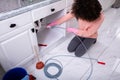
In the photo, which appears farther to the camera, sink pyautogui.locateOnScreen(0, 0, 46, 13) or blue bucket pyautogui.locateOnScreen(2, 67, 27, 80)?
blue bucket pyautogui.locateOnScreen(2, 67, 27, 80)

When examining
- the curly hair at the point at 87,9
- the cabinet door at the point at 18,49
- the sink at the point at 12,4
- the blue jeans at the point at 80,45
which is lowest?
the blue jeans at the point at 80,45

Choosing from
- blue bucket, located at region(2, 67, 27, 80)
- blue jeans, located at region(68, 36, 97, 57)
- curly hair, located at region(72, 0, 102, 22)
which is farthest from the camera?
blue jeans, located at region(68, 36, 97, 57)

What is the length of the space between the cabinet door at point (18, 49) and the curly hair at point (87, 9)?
557 mm

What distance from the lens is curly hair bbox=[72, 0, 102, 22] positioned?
1280mm

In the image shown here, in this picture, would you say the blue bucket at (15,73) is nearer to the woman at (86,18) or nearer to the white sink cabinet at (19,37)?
the white sink cabinet at (19,37)

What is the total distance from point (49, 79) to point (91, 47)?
2.74 ft

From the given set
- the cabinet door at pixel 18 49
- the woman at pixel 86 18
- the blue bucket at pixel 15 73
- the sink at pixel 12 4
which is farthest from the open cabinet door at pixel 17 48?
the woman at pixel 86 18

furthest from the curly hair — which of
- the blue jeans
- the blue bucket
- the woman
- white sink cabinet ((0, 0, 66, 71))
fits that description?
the blue bucket

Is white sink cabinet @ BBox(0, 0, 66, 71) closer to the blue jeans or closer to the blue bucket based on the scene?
the blue bucket

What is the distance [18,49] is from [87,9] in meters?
0.85

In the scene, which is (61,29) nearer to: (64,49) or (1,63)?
(64,49)

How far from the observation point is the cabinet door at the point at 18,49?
117 centimetres

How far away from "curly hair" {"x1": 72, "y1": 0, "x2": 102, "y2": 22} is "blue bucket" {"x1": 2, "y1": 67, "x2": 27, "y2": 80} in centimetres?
85

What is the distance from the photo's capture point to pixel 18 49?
4.21ft
